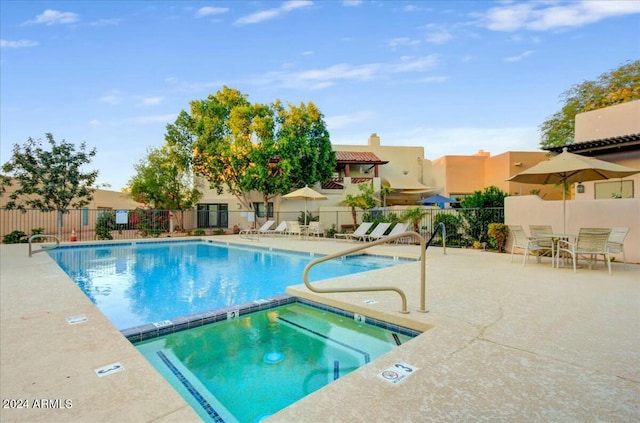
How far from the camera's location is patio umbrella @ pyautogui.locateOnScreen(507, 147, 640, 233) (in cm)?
663

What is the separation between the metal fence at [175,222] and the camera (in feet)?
38.6

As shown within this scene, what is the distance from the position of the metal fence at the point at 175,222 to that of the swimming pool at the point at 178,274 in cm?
349

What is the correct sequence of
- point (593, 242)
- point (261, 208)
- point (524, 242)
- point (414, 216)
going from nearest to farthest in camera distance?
1. point (593, 242)
2. point (524, 242)
3. point (414, 216)
4. point (261, 208)

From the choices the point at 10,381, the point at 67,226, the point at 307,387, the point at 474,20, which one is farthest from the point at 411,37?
the point at 67,226

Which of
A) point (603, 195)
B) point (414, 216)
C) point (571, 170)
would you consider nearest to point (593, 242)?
point (571, 170)

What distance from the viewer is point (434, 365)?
255 centimetres

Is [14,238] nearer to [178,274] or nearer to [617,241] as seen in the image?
[178,274]

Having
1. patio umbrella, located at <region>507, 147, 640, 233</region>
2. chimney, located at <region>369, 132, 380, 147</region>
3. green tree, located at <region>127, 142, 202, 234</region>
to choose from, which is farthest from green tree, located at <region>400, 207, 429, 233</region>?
chimney, located at <region>369, 132, 380, 147</region>

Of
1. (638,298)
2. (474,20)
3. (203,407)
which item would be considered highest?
(474,20)

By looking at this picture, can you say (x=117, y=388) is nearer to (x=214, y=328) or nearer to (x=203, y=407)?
(x=203, y=407)

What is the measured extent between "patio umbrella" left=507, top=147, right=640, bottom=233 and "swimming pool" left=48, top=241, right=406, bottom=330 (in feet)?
14.1

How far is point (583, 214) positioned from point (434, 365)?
8712 mm

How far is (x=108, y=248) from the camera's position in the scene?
13469mm

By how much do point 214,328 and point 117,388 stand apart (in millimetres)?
2044
